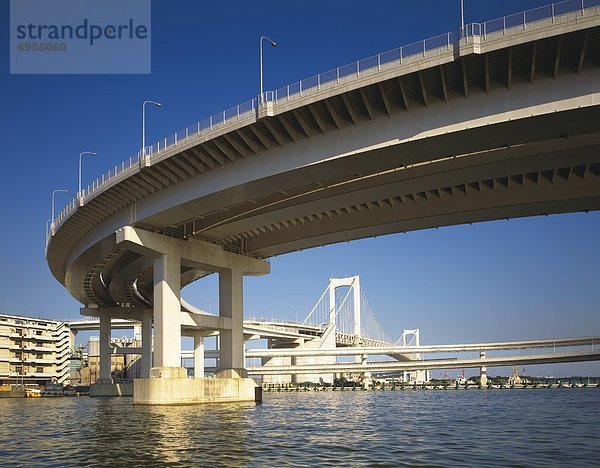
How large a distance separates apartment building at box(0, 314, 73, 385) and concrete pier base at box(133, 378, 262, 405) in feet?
306

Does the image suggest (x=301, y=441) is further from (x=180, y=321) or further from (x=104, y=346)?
(x=104, y=346)

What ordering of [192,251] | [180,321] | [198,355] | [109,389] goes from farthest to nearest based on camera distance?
1. [198,355]
2. [109,389]
3. [192,251]
4. [180,321]

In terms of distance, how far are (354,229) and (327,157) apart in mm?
19096

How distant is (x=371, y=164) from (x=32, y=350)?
426 ft

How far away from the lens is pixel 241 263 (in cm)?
7075

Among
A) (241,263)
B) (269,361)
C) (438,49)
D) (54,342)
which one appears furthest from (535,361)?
(438,49)

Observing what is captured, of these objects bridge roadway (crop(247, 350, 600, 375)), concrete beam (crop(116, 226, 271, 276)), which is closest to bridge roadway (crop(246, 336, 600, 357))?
bridge roadway (crop(247, 350, 600, 375))

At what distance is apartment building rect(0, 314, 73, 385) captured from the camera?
144750mm

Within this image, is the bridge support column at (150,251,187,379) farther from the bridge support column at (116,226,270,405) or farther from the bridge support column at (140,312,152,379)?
the bridge support column at (140,312,152,379)

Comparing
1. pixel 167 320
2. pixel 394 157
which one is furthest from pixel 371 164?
pixel 167 320

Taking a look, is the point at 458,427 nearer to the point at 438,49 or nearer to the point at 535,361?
the point at 438,49

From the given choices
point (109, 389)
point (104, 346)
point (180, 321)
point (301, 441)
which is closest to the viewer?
point (301, 441)

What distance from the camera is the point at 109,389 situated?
113000 millimetres

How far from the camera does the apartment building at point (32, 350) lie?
144750 mm
